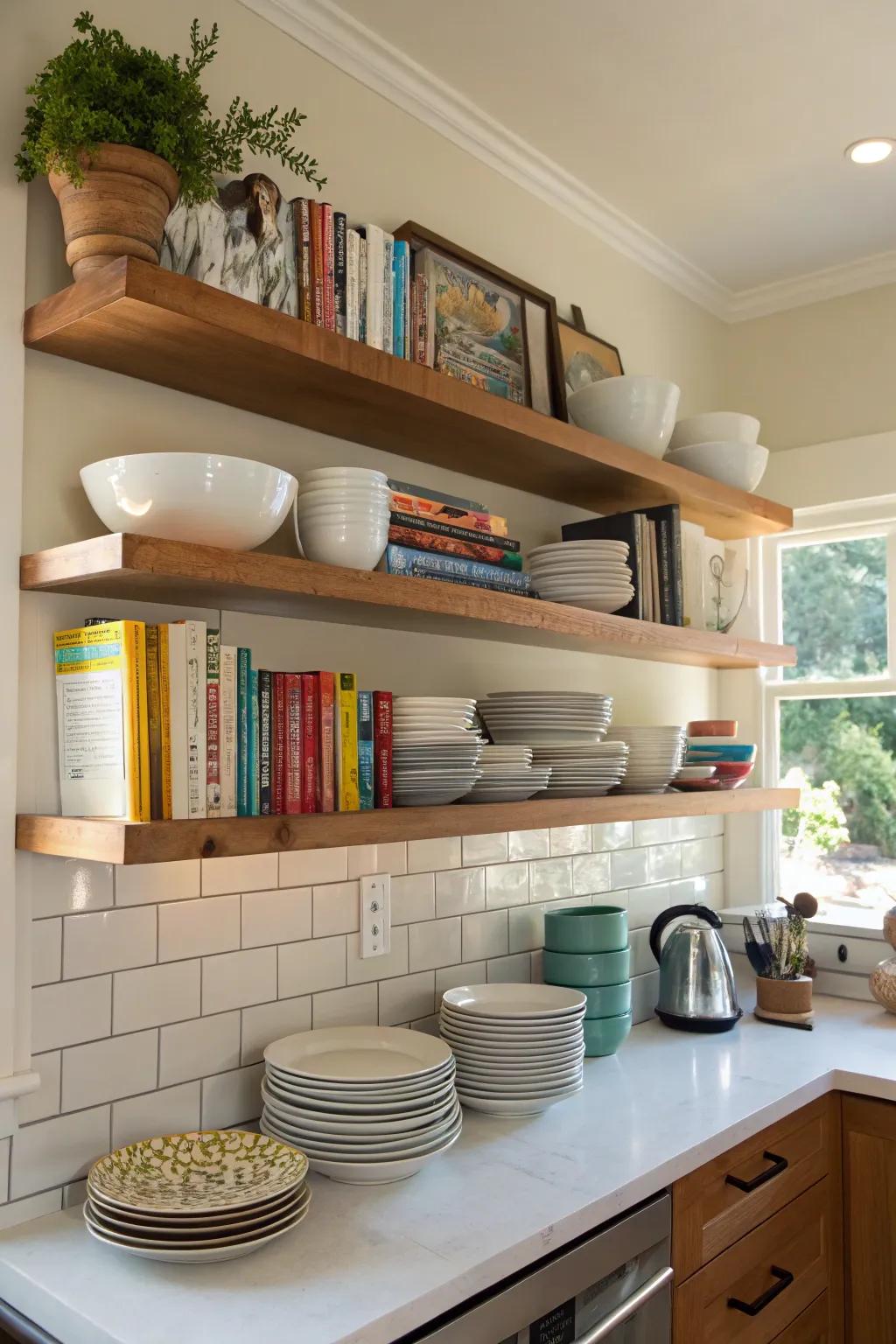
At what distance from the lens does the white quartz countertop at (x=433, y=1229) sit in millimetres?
1192

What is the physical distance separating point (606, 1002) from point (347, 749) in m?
0.88

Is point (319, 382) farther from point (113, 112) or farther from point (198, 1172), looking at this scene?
point (198, 1172)

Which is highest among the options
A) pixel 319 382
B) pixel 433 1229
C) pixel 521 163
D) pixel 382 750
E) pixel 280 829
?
pixel 521 163

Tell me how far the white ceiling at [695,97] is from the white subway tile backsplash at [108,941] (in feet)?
5.12

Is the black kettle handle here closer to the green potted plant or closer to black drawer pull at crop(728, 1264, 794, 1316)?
black drawer pull at crop(728, 1264, 794, 1316)

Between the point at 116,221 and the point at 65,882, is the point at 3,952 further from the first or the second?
the point at 116,221

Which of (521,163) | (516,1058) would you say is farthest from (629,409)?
(516,1058)

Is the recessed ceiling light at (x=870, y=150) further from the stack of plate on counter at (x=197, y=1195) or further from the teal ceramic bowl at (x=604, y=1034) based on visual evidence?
the stack of plate on counter at (x=197, y=1195)

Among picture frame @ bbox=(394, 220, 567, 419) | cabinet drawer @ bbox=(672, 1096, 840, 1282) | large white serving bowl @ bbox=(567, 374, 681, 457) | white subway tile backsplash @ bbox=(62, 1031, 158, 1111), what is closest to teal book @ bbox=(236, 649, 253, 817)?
white subway tile backsplash @ bbox=(62, 1031, 158, 1111)

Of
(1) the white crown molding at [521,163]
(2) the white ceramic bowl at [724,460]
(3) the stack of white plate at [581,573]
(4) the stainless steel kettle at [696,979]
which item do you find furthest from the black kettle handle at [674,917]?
(1) the white crown molding at [521,163]

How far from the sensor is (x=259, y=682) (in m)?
1.50

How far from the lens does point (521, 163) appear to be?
7.75 ft

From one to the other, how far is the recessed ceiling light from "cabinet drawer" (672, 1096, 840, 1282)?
1.99 m

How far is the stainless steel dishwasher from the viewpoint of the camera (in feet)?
4.33
